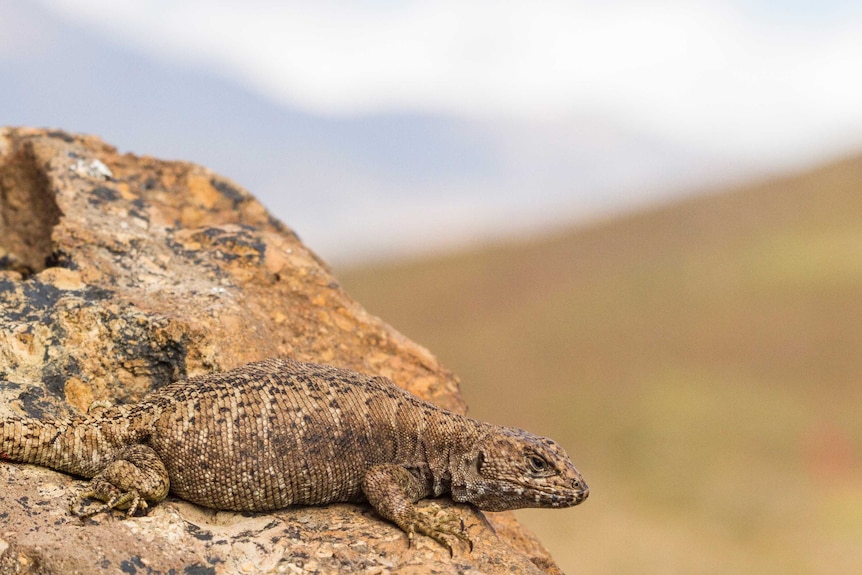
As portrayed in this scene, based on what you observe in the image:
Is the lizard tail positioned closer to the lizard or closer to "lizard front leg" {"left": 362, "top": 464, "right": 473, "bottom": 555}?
the lizard

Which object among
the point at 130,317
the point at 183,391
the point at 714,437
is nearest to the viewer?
the point at 183,391

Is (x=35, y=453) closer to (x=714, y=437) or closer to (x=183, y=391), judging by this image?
(x=183, y=391)

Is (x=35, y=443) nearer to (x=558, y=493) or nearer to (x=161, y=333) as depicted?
(x=161, y=333)

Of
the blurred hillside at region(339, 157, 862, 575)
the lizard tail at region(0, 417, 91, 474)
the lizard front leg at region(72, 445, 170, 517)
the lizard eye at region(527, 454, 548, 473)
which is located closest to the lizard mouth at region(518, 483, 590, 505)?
the lizard eye at region(527, 454, 548, 473)

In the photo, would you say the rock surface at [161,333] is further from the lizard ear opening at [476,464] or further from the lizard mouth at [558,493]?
the lizard mouth at [558,493]

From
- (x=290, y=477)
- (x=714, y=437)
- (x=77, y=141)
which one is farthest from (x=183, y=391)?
(x=714, y=437)

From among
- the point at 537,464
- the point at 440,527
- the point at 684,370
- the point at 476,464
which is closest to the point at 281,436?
the point at 440,527
